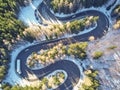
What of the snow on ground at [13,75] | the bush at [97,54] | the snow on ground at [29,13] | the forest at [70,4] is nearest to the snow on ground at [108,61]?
the bush at [97,54]

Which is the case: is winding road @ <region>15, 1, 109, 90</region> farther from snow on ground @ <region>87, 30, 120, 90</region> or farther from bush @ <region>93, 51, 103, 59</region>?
bush @ <region>93, 51, 103, 59</region>

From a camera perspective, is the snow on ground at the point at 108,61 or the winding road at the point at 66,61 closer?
the snow on ground at the point at 108,61

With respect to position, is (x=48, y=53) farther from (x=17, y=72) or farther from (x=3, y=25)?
(x=3, y=25)

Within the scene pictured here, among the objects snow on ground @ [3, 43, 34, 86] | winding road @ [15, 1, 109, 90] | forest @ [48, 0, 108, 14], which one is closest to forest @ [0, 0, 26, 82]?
snow on ground @ [3, 43, 34, 86]

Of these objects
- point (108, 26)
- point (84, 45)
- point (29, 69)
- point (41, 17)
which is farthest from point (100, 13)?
point (29, 69)

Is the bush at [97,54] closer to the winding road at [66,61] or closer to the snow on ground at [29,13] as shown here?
the winding road at [66,61]

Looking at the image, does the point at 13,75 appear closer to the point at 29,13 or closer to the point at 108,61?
the point at 29,13

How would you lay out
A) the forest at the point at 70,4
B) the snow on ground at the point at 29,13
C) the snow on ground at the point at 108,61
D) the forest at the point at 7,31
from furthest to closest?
the snow on ground at the point at 29,13, the forest at the point at 70,4, the forest at the point at 7,31, the snow on ground at the point at 108,61

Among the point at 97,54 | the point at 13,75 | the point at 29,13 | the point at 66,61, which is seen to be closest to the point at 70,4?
the point at 29,13
